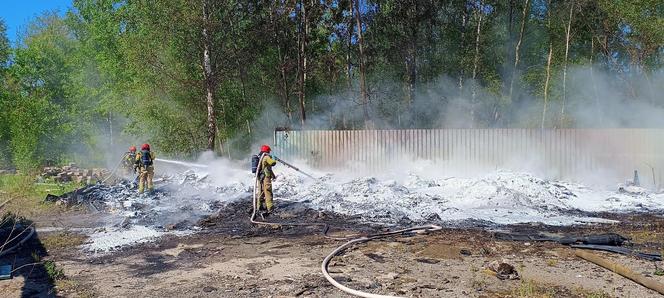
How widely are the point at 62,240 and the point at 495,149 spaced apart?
40.8 ft

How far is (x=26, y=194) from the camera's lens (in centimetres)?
543

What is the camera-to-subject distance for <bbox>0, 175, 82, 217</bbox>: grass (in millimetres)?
5246

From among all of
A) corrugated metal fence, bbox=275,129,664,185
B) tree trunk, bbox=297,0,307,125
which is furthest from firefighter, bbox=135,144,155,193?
tree trunk, bbox=297,0,307,125

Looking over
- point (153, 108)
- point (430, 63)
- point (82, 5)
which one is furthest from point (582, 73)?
point (82, 5)

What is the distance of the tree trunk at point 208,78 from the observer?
19902 mm

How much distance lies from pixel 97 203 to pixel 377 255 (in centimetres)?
886

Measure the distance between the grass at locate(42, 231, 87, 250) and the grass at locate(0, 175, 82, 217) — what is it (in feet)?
2.47

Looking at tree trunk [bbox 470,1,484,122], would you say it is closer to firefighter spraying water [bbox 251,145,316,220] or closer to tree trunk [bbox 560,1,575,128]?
tree trunk [bbox 560,1,575,128]

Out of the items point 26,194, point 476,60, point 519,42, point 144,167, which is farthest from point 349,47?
point 26,194

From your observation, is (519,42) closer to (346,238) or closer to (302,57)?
(302,57)

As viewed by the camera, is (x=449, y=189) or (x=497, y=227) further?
(x=449, y=189)

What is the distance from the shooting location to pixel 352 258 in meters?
6.86

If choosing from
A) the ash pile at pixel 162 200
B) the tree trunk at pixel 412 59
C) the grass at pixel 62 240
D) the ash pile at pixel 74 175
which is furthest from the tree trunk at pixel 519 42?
the grass at pixel 62 240

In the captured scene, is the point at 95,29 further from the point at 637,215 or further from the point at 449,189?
the point at 637,215
